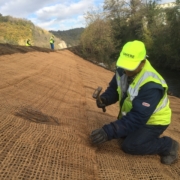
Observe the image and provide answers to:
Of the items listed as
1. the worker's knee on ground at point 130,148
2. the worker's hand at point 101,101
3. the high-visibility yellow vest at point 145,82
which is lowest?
the worker's knee on ground at point 130,148

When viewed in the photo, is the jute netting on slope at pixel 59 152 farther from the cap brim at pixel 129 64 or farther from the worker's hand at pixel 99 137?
the cap brim at pixel 129 64

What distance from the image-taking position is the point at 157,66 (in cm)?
2414

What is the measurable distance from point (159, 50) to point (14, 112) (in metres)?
23.4

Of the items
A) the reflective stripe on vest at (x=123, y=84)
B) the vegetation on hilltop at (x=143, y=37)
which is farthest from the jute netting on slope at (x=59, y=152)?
the vegetation on hilltop at (x=143, y=37)

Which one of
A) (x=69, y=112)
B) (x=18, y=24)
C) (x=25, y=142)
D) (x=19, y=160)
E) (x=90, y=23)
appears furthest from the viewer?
(x=18, y=24)

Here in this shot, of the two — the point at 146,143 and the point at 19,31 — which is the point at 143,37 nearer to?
the point at 19,31

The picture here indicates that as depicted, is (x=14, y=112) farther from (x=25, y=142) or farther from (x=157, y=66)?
(x=157, y=66)

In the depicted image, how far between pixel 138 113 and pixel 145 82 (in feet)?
1.00

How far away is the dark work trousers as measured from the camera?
2360 millimetres

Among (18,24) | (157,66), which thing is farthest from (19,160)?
(18,24)

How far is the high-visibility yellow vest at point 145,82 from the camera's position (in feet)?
7.40

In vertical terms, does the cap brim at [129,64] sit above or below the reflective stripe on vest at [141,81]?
above

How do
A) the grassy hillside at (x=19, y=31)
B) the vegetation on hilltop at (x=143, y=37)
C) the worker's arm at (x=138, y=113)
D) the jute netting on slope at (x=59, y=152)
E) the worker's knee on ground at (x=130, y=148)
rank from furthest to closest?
the grassy hillside at (x=19, y=31) → the vegetation on hilltop at (x=143, y=37) → the worker's knee on ground at (x=130, y=148) → the worker's arm at (x=138, y=113) → the jute netting on slope at (x=59, y=152)

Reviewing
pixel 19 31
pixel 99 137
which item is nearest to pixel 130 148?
pixel 99 137
